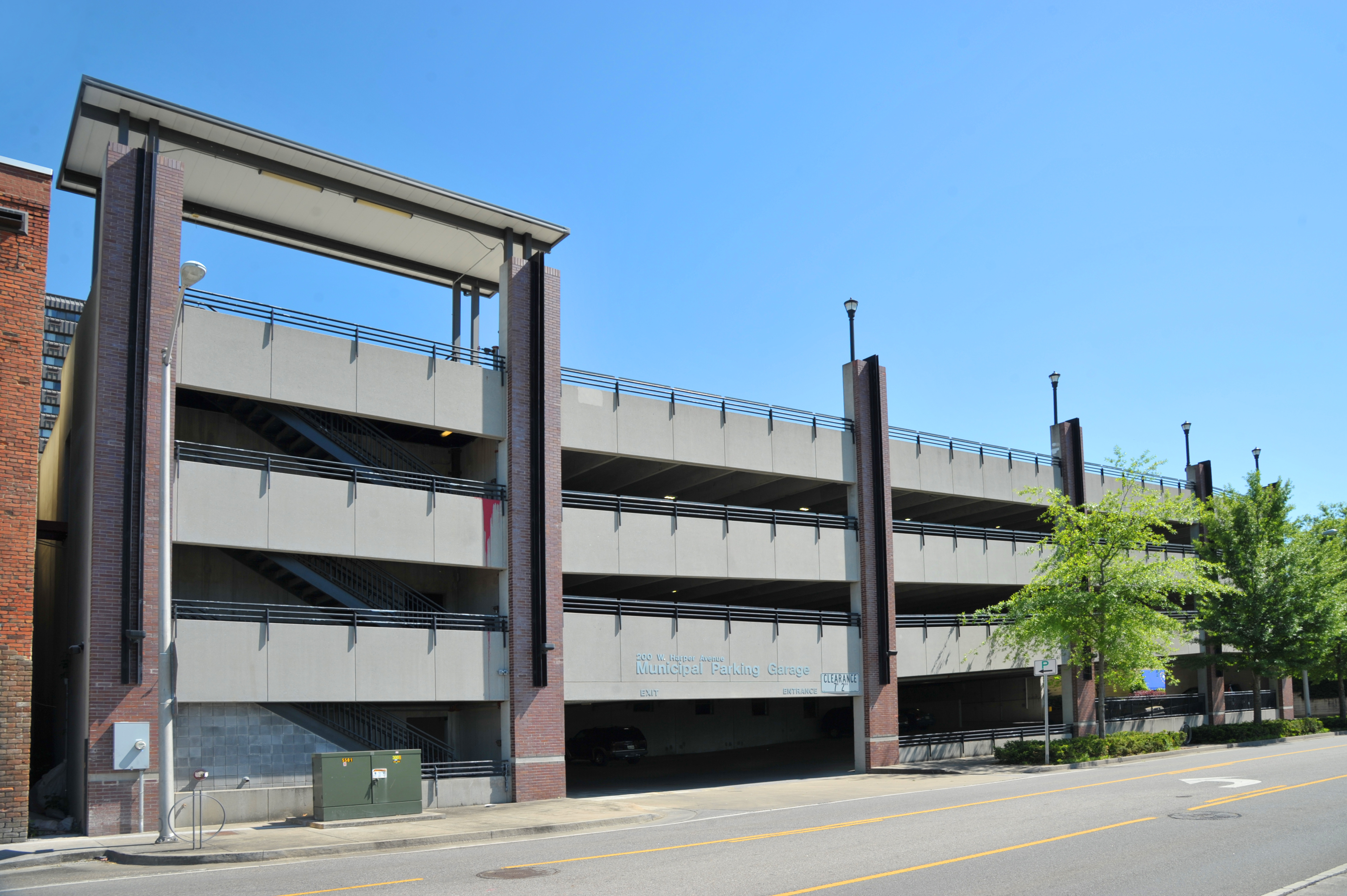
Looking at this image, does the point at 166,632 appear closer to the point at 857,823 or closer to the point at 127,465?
the point at 127,465

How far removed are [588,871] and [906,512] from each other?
1137 inches

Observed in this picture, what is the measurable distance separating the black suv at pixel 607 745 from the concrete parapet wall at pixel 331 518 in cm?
1259

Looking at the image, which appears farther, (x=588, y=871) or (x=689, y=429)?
(x=689, y=429)

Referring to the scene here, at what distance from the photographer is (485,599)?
25781 mm

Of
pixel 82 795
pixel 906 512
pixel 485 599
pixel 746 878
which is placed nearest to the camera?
pixel 746 878

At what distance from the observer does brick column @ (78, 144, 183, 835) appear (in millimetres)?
18938

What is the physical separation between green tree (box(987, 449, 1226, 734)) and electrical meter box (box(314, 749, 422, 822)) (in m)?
20.3

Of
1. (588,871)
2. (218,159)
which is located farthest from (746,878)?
(218,159)

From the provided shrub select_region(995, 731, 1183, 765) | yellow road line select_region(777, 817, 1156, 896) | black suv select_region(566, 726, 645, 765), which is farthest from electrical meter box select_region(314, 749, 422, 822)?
shrub select_region(995, 731, 1183, 765)

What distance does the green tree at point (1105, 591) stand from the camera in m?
31.9

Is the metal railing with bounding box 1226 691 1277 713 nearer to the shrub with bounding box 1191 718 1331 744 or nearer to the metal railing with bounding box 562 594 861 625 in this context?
the shrub with bounding box 1191 718 1331 744

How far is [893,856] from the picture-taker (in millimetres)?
13773

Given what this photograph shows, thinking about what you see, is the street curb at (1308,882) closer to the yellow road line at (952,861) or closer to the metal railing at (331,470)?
the yellow road line at (952,861)

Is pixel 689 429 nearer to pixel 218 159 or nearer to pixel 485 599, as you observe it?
pixel 485 599
